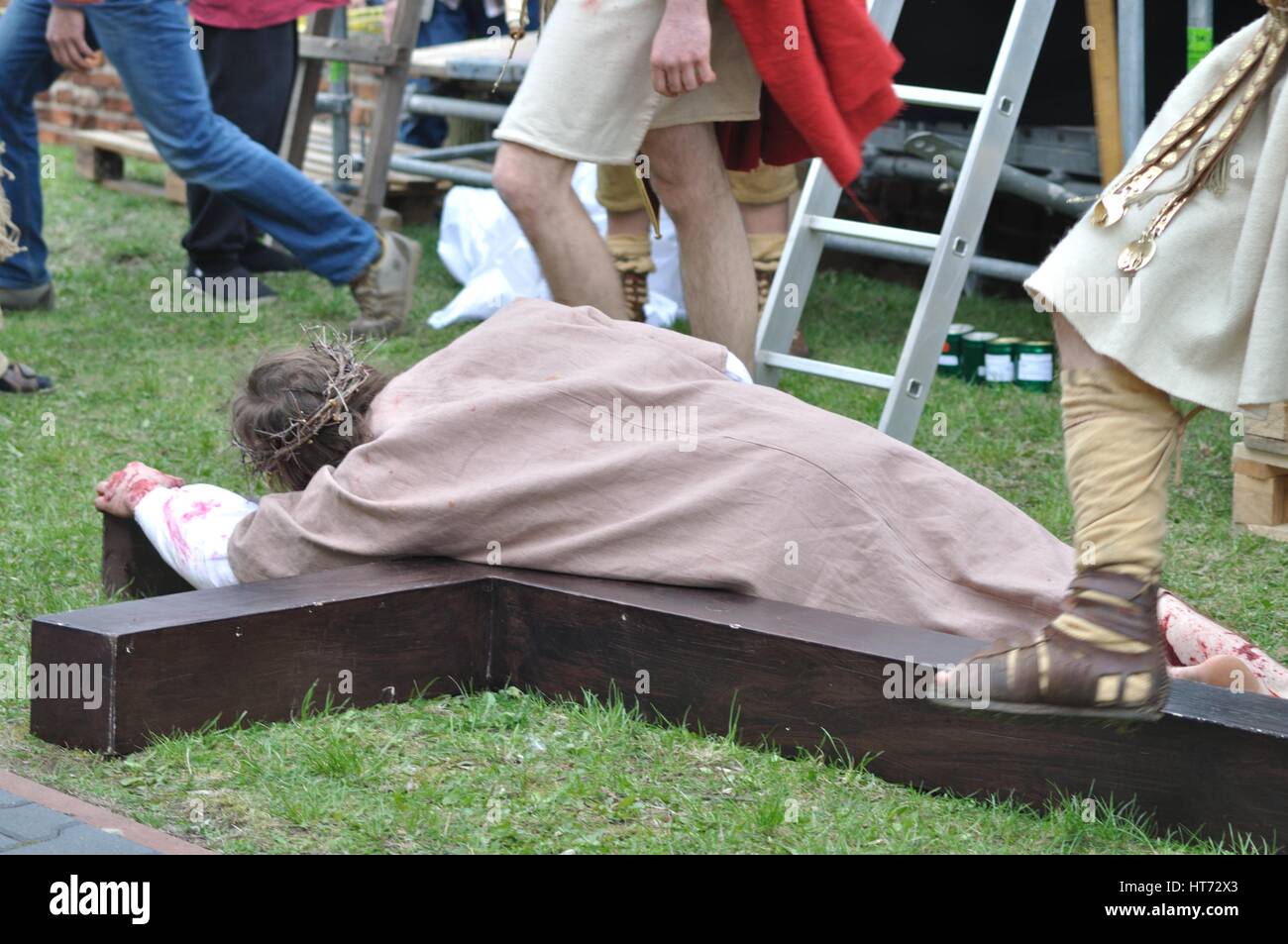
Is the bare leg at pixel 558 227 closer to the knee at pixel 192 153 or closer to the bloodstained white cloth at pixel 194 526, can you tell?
the bloodstained white cloth at pixel 194 526

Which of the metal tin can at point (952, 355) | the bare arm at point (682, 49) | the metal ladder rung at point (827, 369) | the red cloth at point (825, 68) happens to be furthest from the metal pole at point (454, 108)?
the bare arm at point (682, 49)

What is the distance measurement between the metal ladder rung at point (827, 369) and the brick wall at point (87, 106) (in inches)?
192

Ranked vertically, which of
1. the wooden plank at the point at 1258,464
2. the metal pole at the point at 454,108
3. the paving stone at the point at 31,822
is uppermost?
the metal pole at the point at 454,108

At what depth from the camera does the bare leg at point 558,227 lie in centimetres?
368

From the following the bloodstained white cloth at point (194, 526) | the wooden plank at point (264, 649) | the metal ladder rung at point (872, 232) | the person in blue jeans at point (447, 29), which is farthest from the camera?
the person in blue jeans at point (447, 29)

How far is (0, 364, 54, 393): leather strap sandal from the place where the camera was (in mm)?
4453

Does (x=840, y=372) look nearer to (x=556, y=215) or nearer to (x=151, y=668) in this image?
(x=556, y=215)

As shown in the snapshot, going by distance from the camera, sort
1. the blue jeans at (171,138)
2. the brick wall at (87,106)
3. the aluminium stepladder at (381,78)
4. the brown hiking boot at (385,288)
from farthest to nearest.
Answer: the brick wall at (87,106)
the aluminium stepladder at (381,78)
the brown hiking boot at (385,288)
the blue jeans at (171,138)

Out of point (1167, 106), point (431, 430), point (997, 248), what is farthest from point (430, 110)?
point (1167, 106)

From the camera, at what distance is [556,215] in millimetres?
3713

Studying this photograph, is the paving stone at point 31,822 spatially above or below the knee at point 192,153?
below

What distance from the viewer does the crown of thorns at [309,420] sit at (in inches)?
114

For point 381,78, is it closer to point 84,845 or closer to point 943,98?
point 943,98

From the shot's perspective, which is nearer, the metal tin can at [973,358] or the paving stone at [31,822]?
A: the paving stone at [31,822]
